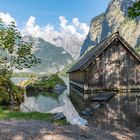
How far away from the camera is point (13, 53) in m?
27.5

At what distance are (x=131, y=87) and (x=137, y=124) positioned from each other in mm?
26053

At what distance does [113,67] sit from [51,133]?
31.5 m

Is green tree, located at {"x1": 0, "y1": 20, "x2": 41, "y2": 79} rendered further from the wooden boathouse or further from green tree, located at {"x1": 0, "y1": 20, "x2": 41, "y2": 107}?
the wooden boathouse

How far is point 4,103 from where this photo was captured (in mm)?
29078

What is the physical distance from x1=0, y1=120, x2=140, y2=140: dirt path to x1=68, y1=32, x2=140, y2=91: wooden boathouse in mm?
26603

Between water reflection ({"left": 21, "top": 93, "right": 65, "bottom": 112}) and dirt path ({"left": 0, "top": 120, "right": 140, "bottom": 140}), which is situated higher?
water reflection ({"left": 21, "top": 93, "right": 65, "bottom": 112})

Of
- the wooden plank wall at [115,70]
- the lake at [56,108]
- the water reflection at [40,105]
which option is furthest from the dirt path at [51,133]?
the wooden plank wall at [115,70]

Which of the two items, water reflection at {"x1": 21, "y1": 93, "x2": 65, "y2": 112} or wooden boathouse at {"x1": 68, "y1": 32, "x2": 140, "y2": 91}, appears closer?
water reflection at {"x1": 21, "y1": 93, "x2": 65, "y2": 112}

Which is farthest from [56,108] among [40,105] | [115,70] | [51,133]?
[115,70]

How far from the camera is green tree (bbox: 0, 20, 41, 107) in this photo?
26.3 meters

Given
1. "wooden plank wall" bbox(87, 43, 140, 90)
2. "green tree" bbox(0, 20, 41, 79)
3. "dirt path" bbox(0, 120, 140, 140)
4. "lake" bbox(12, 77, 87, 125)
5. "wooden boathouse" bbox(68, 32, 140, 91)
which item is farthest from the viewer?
"wooden plank wall" bbox(87, 43, 140, 90)

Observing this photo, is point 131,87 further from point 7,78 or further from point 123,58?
point 7,78

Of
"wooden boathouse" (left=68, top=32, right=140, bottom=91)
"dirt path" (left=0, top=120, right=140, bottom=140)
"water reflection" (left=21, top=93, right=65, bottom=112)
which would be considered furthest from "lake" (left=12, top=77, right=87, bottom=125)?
"wooden boathouse" (left=68, top=32, right=140, bottom=91)

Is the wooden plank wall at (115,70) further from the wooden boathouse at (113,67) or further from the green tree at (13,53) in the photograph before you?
the green tree at (13,53)
